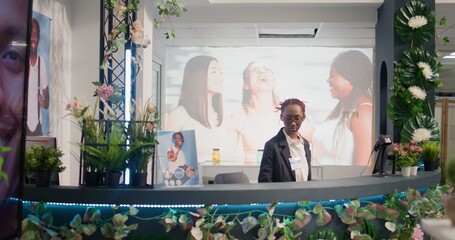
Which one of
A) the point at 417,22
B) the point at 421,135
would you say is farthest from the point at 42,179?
the point at 417,22

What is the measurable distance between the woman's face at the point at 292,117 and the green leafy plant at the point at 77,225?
5.28ft

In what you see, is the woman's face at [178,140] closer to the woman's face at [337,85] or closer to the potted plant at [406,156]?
the potted plant at [406,156]

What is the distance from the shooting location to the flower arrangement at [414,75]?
6012 millimetres

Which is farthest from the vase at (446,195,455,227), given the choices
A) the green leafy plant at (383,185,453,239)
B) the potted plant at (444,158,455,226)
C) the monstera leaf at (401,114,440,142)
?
the monstera leaf at (401,114,440,142)

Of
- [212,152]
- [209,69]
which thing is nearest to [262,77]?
[209,69]

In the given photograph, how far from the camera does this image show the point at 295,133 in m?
4.22

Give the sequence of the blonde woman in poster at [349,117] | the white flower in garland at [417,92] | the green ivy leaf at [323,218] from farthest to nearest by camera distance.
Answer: the blonde woman in poster at [349,117]
the white flower in garland at [417,92]
the green ivy leaf at [323,218]

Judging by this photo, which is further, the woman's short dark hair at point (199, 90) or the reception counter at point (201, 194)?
the woman's short dark hair at point (199, 90)

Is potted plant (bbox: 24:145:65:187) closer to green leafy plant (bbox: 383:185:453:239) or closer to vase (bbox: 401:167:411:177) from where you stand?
green leafy plant (bbox: 383:185:453:239)

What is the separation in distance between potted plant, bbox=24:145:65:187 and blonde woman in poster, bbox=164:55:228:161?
645cm

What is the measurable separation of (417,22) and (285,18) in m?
1.86

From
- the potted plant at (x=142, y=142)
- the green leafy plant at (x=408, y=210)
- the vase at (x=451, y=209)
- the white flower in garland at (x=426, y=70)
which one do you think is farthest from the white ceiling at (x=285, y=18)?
the vase at (x=451, y=209)

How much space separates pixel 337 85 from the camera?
9.49 m

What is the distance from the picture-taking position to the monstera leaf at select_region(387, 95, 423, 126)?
609cm
